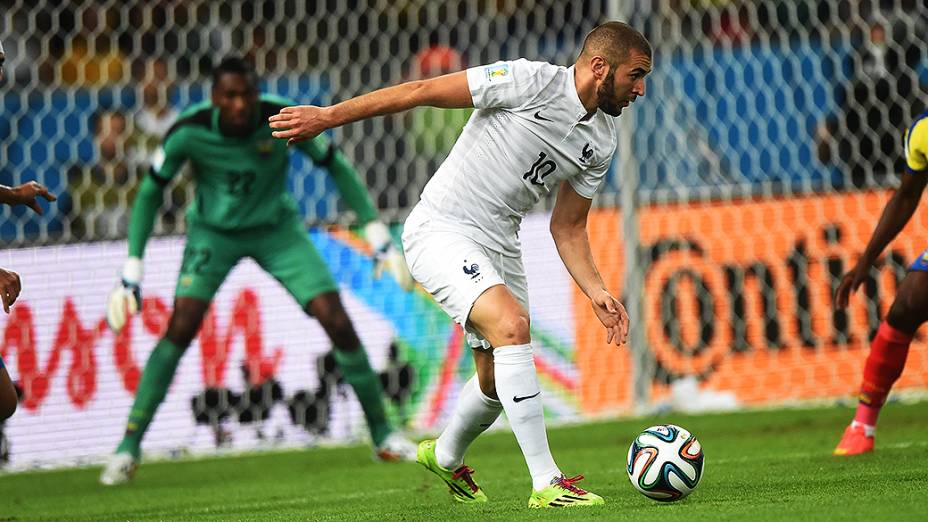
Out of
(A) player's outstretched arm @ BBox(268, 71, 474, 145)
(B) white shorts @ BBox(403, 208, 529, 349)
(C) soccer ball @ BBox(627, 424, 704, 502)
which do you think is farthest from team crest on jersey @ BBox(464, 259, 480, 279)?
(C) soccer ball @ BBox(627, 424, 704, 502)

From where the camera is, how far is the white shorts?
455 centimetres

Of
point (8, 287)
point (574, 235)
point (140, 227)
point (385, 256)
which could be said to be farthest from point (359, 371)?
point (8, 287)

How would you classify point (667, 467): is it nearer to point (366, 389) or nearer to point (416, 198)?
point (366, 389)

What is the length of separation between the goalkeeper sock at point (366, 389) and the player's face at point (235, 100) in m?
1.40

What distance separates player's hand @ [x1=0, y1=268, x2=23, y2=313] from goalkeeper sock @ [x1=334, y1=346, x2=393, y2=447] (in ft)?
9.72

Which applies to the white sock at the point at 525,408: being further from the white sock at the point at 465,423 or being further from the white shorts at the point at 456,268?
the white sock at the point at 465,423

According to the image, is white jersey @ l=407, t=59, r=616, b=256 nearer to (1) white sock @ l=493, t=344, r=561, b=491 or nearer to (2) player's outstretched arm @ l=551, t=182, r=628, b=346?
(2) player's outstretched arm @ l=551, t=182, r=628, b=346

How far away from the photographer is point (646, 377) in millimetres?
9195

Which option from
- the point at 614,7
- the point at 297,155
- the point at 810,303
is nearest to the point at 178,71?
the point at 297,155

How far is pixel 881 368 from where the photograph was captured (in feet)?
19.3

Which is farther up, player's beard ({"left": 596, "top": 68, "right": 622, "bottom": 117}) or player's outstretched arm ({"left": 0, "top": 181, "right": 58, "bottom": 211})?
player's beard ({"left": 596, "top": 68, "right": 622, "bottom": 117})

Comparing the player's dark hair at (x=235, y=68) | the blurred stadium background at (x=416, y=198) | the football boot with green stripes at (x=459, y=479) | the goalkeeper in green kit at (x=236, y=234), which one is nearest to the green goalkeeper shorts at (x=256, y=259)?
the goalkeeper in green kit at (x=236, y=234)

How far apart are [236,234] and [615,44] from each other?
350 cm

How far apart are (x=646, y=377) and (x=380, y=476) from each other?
3132 millimetres
